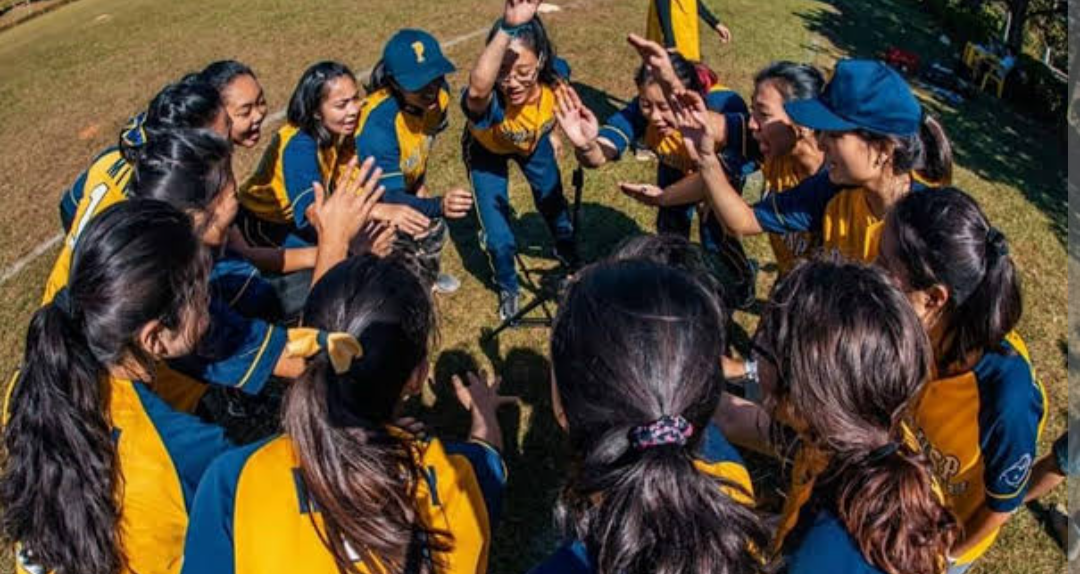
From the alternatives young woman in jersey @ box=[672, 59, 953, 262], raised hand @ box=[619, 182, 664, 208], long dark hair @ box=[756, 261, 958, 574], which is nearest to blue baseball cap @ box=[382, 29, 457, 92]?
raised hand @ box=[619, 182, 664, 208]

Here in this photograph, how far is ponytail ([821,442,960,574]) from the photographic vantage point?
62.0 inches

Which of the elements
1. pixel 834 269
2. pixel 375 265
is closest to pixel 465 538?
pixel 375 265

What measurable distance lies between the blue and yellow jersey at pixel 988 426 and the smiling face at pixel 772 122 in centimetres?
183

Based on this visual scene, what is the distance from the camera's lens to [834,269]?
6.17 feet

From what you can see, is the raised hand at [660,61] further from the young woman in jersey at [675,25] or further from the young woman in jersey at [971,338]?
the young woman in jersey at [675,25]

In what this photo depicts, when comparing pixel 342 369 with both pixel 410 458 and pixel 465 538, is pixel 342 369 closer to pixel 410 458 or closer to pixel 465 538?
pixel 410 458

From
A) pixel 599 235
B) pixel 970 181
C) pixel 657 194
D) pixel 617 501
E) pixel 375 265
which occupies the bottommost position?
pixel 970 181

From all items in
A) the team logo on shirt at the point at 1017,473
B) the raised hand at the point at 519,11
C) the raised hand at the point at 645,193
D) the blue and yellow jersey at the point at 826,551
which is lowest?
the team logo on shirt at the point at 1017,473

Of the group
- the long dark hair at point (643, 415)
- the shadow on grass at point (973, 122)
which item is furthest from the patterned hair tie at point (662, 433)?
the shadow on grass at point (973, 122)

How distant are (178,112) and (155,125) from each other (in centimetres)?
13

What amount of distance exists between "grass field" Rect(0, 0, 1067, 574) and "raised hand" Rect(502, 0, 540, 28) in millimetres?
2194

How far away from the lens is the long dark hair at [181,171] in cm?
285

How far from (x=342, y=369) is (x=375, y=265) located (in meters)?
0.44

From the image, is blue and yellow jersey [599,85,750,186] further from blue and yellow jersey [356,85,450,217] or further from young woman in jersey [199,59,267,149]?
young woman in jersey [199,59,267,149]
